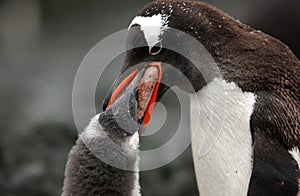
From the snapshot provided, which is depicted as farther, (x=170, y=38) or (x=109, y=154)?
(x=170, y=38)

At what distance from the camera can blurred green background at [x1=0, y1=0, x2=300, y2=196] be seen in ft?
17.0

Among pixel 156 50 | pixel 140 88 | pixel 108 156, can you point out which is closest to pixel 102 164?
pixel 108 156

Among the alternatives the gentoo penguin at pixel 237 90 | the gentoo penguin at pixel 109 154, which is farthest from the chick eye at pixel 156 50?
the gentoo penguin at pixel 109 154

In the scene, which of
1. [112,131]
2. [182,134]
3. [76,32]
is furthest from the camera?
[76,32]

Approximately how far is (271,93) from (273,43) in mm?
235

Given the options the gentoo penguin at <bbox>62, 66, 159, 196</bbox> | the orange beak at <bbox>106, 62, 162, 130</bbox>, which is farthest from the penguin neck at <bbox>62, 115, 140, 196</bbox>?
the orange beak at <bbox>106, 62, 162, 130</bbox>

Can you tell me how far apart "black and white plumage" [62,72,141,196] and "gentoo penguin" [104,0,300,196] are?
21cm

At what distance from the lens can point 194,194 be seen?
5137mm

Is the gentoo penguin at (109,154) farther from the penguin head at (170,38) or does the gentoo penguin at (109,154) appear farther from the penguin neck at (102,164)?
the penguin head at (170,38)

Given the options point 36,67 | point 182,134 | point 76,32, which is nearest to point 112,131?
point 182,134

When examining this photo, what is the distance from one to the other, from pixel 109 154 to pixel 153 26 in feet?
1.74

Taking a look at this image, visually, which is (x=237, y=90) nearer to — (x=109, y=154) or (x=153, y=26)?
(x=153, y=26)

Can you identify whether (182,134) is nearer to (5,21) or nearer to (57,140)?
(57,140)

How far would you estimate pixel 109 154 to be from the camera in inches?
114
